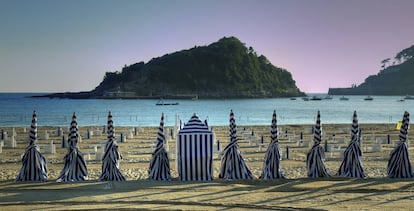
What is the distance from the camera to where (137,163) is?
21391 millimetres

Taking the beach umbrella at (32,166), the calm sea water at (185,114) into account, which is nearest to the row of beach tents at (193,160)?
the beach umbrella at (32,166)

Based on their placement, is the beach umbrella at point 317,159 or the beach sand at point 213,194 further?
the beach umbrella at point 317,159

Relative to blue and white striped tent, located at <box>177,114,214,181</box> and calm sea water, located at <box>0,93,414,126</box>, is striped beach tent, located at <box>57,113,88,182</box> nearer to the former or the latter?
blue and white striped tent, located at <box>177,114,214,181</box>

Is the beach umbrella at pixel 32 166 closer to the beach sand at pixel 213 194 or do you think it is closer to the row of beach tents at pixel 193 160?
the row of beach tents at pixel 193 160

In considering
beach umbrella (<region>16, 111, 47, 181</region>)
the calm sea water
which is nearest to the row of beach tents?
beach umbrella (<region>16, 111, 47, 181</region>)

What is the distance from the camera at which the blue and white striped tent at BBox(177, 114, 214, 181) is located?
1464 cm

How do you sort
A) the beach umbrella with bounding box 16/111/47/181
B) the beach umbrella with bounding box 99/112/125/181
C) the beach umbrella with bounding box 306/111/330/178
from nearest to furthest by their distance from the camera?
the beach umbrella with bounding box 16/111/47/181 → the beach umbrella with bounding box 99/112/125/181 → the beach umbrella with bounding box 306/111/330/178

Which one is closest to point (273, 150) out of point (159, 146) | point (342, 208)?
point (159, 146)

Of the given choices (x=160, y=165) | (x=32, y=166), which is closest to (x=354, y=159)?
(x=160, y=165)

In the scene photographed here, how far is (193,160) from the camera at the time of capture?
14.8 meters

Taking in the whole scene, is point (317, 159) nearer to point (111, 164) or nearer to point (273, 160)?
point (273, 160)

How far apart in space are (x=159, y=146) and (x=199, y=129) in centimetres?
152

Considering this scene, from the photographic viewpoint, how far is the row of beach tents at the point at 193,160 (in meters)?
14.7

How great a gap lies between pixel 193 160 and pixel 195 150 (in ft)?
0.93
